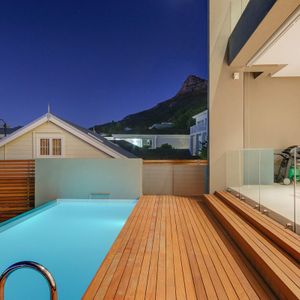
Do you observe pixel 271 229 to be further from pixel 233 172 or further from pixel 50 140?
pixel 50 140

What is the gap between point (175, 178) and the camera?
703cm

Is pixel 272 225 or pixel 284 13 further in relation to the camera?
pixel 284 13

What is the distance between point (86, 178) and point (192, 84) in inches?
553

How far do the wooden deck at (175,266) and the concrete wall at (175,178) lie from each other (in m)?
2.73

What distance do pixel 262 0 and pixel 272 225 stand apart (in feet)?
9.99

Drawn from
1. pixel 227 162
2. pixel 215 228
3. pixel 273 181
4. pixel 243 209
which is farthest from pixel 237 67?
pixel 215 228

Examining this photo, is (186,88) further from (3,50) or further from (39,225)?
(39,225)

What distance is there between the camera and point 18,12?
18.6 meters

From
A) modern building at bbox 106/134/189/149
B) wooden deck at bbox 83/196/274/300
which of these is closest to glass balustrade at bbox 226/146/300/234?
wooden deck at bbox 83/196/274/300

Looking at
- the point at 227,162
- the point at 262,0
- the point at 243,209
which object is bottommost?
the point at 243,209

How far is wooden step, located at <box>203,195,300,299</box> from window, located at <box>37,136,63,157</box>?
6000 mm

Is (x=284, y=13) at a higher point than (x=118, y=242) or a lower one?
higher

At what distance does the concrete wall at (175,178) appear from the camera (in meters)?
7.00

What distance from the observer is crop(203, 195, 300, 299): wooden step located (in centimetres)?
201
